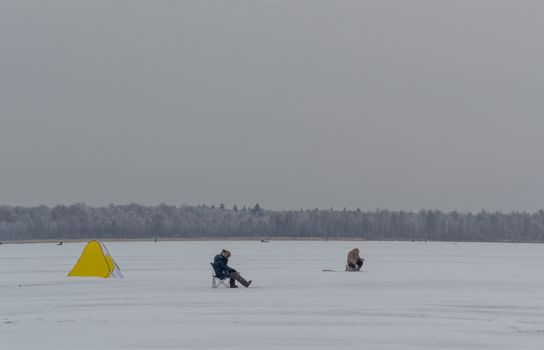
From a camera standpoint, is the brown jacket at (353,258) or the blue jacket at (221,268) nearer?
the blue jacket at (221,268)

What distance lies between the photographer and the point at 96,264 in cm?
2961

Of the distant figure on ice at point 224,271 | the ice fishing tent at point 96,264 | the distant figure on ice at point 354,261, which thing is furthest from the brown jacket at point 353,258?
the distant figure on ice at point 224,271

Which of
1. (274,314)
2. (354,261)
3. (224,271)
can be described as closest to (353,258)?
(354,261)

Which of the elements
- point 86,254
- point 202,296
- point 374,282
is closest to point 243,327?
point 202,296

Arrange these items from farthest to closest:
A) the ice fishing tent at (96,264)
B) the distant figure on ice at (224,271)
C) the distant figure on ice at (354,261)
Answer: the distant figure on ice at (354,261)
the ice fishing tent at (96,264)
the distant figure on ice at (224,271)

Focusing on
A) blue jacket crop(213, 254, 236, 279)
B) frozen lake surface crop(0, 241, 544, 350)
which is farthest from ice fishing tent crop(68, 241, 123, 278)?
blue jacket crop(213, 254, 236, 279)

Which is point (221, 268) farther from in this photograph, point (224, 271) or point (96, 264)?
point (96, 264)

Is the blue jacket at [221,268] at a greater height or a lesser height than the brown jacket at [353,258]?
lesser

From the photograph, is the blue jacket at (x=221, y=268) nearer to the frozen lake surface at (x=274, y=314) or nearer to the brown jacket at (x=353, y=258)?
the frozen lake surface at (x=274, y=314)

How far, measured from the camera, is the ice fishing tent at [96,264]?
29.3 m

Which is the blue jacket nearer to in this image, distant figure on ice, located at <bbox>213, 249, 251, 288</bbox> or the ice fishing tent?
distant figure on ice, located at <bbox>213, 249, 251, 288</bbox>

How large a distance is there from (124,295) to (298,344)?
9506 mm

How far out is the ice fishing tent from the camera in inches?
1153

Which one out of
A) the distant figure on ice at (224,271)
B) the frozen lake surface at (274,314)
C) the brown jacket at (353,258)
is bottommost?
the frozen lake surface at (274,314)
